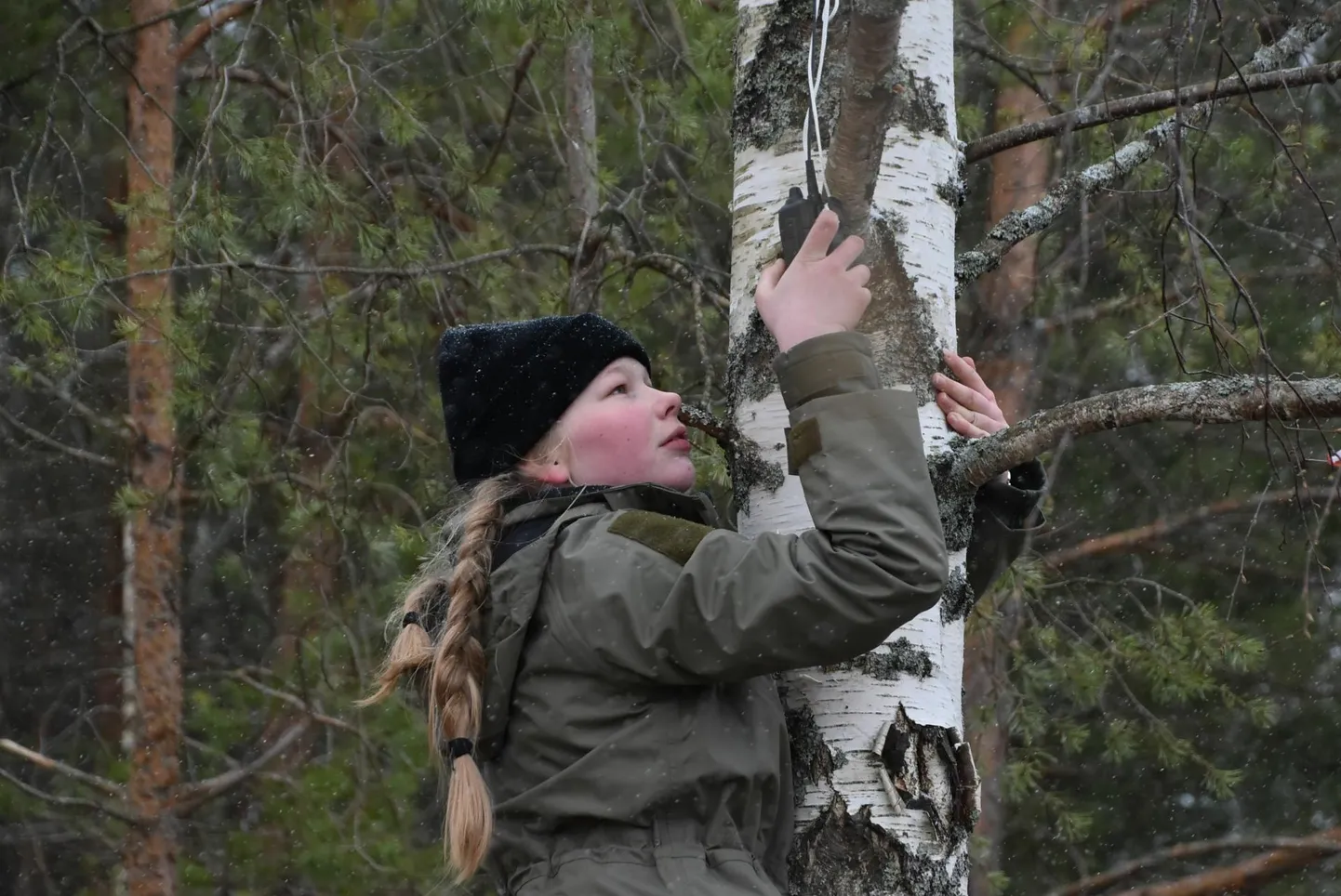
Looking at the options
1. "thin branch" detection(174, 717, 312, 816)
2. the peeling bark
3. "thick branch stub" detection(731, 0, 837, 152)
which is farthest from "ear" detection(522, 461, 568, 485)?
"thin branch" detection(174, 717, 312, 816)

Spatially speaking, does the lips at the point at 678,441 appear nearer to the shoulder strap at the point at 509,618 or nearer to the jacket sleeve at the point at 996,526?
the shoulder strap at the point at 509,618

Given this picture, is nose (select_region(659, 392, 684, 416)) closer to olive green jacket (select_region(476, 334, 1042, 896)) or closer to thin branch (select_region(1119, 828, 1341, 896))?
olive green jacket (select_region(476, 334, 1042, 896))

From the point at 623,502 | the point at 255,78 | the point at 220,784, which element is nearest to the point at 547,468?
the point at 623,502

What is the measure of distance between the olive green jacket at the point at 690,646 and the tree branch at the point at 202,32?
16.1 feet

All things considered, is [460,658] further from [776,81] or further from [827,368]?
[776,81]

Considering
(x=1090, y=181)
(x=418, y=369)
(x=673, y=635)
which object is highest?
(x=418, y=369)

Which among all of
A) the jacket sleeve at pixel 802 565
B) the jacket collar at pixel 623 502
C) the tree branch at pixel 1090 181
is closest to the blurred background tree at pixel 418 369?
the tree branch at pixel 1090 181

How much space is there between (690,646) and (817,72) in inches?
31.6

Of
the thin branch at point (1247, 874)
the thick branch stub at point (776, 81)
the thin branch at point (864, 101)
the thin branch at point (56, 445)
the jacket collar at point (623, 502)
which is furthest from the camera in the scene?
the thin branch at point (1247, 874)

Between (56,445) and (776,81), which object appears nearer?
(776,81)

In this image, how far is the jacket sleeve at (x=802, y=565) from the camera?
1791 mm

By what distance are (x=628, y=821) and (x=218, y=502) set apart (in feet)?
11.7

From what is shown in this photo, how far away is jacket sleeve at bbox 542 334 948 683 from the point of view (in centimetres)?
179

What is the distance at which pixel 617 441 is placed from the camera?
2.25 metres
